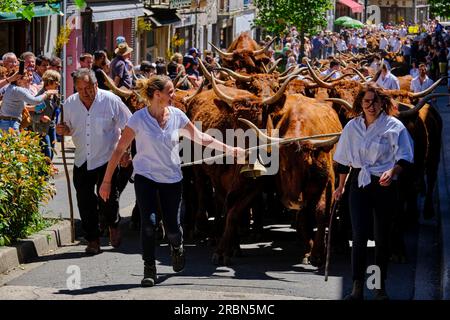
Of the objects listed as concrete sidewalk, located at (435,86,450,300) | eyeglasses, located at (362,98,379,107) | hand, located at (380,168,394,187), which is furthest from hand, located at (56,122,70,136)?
concrete sidewalk, located at (435,86,450,300)

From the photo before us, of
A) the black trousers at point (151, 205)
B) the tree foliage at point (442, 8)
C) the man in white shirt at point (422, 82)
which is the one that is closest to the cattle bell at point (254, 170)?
the black trousers at point (151, 205)

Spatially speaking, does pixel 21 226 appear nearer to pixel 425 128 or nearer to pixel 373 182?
pixel 373 182

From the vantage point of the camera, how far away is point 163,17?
44969mm

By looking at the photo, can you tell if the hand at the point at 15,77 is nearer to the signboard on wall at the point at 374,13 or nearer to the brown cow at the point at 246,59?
the brown cow at the point at 246,59

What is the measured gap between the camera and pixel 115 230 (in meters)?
12.1

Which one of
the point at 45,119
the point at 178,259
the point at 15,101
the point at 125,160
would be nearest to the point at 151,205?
the point at 178,259

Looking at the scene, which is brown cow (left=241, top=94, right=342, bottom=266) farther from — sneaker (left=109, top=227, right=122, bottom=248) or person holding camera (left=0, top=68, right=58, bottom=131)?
person holding camera (left=0, top=68, right=58, bottom=131)

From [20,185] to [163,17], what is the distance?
34.1 meters

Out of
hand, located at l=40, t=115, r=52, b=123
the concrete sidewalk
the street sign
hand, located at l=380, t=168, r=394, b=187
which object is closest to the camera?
hand, located at l=380, t=168, r=394, b=187

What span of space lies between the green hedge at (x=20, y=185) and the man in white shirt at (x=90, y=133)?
0.44 m

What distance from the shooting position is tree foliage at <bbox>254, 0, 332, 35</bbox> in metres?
44.6

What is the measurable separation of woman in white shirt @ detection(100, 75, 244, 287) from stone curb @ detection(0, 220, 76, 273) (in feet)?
4.27

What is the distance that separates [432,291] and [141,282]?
101 inches

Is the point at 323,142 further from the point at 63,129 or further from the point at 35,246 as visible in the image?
the point at 35,246
